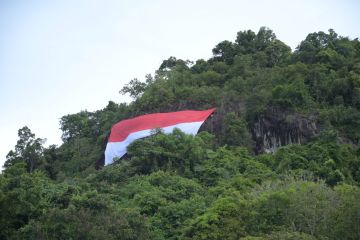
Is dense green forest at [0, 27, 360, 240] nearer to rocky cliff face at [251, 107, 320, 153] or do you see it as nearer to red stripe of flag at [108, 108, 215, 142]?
rocky cliff face at [251, 107, 320, 153]

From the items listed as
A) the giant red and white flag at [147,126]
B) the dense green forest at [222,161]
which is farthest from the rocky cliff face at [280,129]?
the giant red and white flag at [147,126]

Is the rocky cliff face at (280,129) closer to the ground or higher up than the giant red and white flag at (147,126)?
closer to the ground

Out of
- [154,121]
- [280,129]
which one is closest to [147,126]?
[154,121]

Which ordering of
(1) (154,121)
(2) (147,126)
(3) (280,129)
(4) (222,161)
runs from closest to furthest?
(4) (222,161)
(3) (280,129)
(2) (147,126)
(1) (154,121)

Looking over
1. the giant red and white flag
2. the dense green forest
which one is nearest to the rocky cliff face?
the dense green forest

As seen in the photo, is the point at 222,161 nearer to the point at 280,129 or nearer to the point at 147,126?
the point at 280,129

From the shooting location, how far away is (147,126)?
32625 millimetres

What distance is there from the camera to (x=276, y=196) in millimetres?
20453

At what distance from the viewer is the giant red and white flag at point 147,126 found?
31.5 metres

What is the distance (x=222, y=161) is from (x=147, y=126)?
5482 millimetres

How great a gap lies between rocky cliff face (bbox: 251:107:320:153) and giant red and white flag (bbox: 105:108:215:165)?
8.54 feet

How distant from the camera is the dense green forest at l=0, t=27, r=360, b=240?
20.2 m

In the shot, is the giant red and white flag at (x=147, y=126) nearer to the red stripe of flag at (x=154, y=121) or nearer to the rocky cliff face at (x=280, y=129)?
the red stripe of flag at (x=154, y=121)

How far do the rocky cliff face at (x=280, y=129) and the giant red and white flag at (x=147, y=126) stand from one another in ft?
8.54
